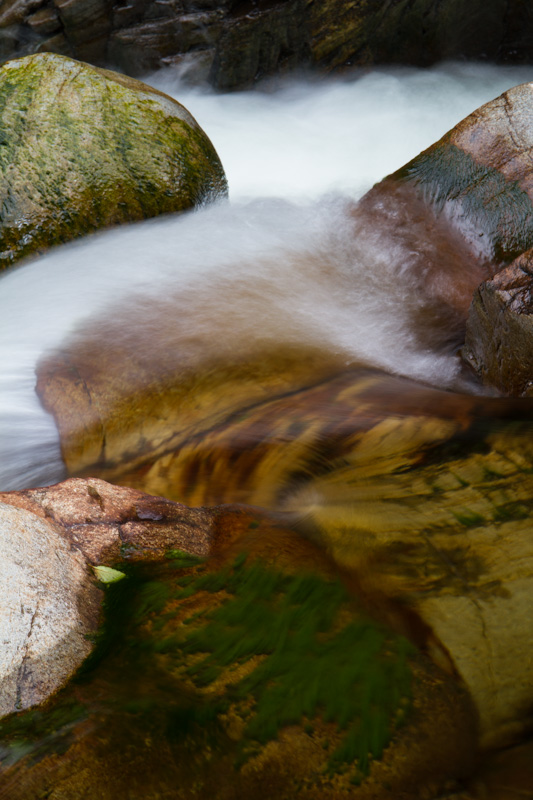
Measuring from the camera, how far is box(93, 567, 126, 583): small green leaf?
91.0 inches

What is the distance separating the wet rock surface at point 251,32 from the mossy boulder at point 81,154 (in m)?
3.86

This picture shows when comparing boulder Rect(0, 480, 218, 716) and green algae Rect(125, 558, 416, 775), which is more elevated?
boulder Rect(0, 480, 218, 716)

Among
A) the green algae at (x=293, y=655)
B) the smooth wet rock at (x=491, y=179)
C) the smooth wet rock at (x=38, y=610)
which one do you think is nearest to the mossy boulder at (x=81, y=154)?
the smooth wet rock at (x=491, y=179)

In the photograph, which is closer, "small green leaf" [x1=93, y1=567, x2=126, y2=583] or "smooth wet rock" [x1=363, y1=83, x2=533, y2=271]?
"small green leaf" [x1=93, y1=567, x2=126, y2=583]

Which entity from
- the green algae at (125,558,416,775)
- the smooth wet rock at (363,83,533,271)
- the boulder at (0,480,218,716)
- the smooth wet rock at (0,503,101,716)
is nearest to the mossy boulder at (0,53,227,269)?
the smooth wet rock at (363,83,533,271)

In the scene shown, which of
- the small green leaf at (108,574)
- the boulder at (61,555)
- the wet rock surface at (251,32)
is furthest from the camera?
the wet rock surface at (251,32)

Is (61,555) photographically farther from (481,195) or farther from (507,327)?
(481,195)

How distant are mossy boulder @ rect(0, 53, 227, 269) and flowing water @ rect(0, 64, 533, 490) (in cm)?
18

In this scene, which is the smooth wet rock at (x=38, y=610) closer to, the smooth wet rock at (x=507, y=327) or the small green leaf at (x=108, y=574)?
the small green leaf at (x=108, y=574)

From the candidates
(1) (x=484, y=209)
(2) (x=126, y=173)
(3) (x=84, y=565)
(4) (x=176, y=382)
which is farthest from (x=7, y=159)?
(3) (x=84, y=565)

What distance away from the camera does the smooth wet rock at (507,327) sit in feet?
11.3

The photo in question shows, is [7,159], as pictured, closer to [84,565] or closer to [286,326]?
[286,326]

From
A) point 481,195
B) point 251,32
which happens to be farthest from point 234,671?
point 251,32

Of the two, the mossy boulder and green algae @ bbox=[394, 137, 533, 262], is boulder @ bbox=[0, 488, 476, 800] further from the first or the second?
the mossy boulder
